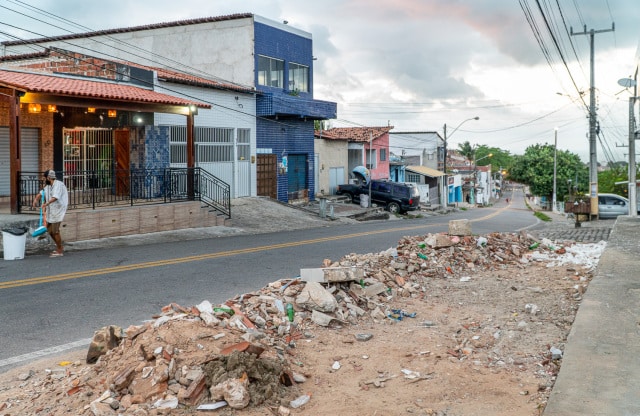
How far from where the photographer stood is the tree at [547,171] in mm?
76812

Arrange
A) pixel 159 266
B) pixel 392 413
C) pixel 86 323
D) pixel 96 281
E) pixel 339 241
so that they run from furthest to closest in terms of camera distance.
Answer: pixel 339 241
pixel 159 266
pixel 96 281
pixel 86 323
pixel 392 413

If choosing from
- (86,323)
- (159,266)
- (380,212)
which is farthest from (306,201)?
(86,323)

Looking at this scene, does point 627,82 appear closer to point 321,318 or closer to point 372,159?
point 372,159

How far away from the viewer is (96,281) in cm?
1089

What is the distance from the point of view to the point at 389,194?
130ft

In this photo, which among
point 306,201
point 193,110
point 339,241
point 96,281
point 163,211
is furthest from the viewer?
point 306,201

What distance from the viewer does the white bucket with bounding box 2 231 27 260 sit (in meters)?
13.7

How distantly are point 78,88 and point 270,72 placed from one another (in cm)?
1453

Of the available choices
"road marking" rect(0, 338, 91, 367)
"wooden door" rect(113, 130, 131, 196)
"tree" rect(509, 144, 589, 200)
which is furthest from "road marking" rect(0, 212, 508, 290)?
"tree" rect(509, 144, 589, 200)

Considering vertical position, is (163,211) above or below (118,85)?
below

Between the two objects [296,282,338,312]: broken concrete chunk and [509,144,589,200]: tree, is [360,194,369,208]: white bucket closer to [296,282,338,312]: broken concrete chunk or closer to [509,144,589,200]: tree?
[296,282,338,312]: broken concrete chunk

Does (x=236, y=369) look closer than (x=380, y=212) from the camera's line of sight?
Yes

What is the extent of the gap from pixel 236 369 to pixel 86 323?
12.0ft

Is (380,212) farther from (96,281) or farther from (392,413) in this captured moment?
(392,413)
